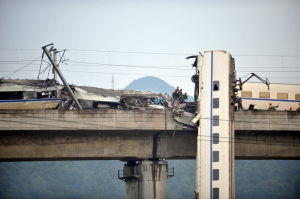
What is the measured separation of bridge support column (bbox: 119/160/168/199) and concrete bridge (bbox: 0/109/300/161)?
0.85 meters

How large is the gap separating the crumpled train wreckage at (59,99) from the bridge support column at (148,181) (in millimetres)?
5327

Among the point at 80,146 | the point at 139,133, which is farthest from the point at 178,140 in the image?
the point at 80,146

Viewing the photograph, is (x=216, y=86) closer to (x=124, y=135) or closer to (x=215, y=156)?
(x=215, y=156)

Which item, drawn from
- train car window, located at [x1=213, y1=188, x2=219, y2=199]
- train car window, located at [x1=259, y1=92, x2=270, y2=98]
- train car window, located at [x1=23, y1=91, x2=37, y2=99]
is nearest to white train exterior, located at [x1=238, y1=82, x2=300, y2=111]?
train car window, located at [x1=259, y1=92, x2=270, y2=98]

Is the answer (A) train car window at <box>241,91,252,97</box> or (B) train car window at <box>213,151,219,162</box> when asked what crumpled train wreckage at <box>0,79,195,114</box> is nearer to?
(B) train car window at <box>213,151,219,162</box>

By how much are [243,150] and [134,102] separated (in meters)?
11.1

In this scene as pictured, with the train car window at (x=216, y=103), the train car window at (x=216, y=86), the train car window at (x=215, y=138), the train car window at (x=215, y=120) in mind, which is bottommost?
the train car window at (x=215, y=138)

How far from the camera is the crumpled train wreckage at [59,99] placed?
58.7 metres

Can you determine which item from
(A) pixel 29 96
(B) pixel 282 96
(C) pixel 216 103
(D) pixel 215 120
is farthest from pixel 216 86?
(A) pixel 29 96

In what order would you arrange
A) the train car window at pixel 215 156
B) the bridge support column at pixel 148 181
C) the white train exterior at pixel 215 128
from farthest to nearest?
the bridge support column at pixel 148 181, the train car window at pixel 215 156, the white train exterior at pixel 215 128

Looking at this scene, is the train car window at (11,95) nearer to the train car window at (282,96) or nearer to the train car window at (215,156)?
the train car window at (215,156)

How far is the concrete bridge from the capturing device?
177ft

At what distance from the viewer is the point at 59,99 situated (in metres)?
58.6

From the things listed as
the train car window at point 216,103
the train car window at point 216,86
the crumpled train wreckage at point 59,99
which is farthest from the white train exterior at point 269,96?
the train car window at point 216,103
